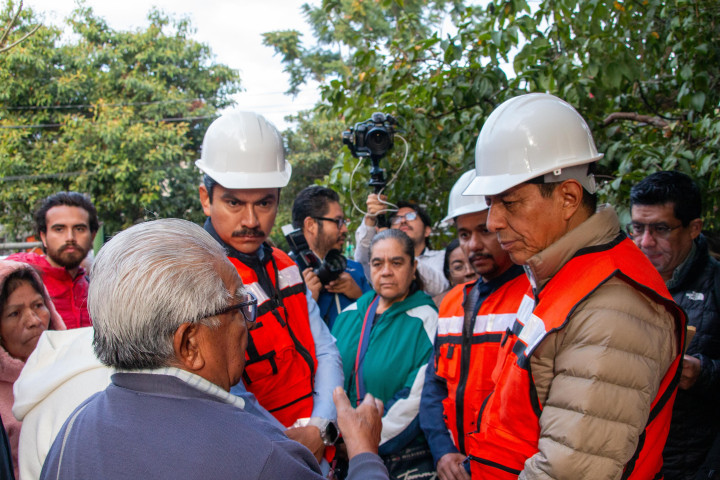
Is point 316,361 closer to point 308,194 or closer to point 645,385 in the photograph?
point 645,385

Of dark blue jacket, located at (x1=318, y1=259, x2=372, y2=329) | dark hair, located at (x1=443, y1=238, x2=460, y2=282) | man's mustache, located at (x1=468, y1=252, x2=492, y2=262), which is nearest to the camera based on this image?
man's mustache, located at (x1=468, y1=252, x2=492, y2=262)

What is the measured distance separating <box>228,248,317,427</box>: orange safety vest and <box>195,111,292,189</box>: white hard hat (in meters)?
0.34

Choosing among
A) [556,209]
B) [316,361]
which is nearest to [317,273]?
[316,361]

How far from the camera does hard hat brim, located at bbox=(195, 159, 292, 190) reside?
222 cm

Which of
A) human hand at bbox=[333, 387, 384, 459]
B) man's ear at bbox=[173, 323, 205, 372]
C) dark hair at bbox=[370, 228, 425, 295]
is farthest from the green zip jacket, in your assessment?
man's ear at bbox=[173, 323, 205, 372]

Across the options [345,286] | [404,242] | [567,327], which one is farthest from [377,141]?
[567,327]

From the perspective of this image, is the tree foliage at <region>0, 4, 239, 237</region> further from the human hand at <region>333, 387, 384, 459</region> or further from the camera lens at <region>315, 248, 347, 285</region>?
the human hand at <region>333, 387, 384, 459</region>

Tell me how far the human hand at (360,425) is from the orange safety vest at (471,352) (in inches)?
21.4

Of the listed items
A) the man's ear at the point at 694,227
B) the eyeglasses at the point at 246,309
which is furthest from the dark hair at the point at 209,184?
the man's ear at the point at 694,227

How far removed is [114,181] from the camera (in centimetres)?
1200

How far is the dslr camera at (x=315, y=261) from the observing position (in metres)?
3.36

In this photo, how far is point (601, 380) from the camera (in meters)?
1.42

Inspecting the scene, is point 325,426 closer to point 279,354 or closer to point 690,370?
point 279,354

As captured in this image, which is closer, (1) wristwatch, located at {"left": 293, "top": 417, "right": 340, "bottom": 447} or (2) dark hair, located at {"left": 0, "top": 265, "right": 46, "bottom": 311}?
(1) wristwatch, located at {"left": 293, "top": 417, "right": 340, "bottom": 447}
